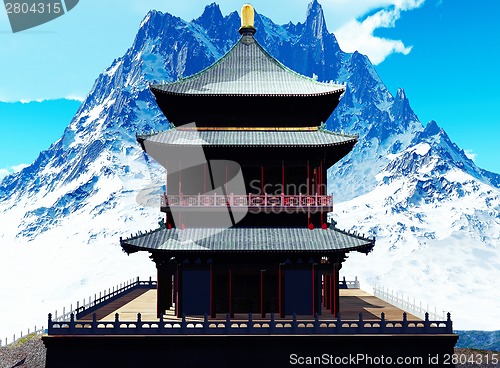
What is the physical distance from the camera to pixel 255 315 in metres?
30.8

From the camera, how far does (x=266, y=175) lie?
3331cm

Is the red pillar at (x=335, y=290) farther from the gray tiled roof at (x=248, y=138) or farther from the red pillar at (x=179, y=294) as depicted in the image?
the red pillar at (x=179, y=294)

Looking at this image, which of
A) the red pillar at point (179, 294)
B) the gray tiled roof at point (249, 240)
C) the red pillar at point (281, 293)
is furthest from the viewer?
the red pillar at point (179, 294)

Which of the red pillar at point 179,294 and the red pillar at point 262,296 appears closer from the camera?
the red pillar at point 262,296

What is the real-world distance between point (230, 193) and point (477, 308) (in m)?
155

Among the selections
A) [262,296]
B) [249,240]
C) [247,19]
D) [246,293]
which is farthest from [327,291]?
[247,19]

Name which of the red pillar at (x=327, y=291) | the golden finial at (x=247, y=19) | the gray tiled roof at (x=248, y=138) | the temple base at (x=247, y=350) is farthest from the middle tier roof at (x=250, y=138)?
the temple base at (x=247, y=350)

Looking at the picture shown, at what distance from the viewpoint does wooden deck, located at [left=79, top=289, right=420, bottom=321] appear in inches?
1209

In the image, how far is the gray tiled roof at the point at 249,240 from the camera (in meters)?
29.5

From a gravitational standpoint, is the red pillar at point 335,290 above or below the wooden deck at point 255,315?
above

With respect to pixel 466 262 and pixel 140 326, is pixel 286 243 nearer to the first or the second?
pixel 140 326

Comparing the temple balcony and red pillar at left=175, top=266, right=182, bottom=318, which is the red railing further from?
red pillar at left=175, top=266, right=182, bottom=318

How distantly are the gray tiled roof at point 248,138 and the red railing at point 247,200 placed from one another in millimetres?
3351

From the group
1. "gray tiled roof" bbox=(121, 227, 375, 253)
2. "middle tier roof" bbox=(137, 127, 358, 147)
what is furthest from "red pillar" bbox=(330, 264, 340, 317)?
"middle tier roof" bbox=(137, 127, 358, 147)
